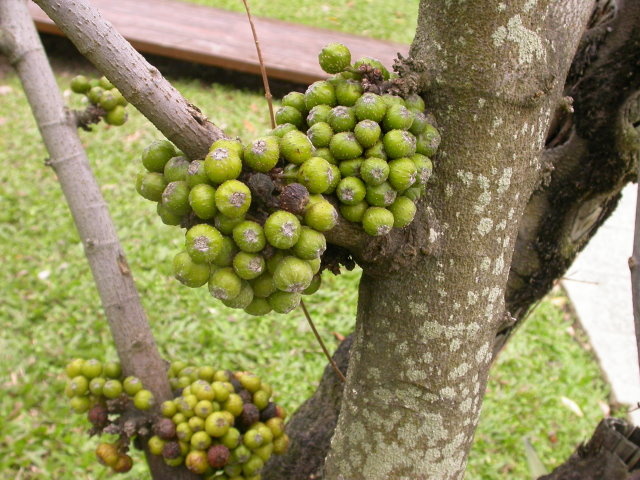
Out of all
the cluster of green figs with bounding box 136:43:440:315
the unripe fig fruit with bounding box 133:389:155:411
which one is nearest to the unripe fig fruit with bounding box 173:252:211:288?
the cluster of green figs with bounding box 136:43:440:315

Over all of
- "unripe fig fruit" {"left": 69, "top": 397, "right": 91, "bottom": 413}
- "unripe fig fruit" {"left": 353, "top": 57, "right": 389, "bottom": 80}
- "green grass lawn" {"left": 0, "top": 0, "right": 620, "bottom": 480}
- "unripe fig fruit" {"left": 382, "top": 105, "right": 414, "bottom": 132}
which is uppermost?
"unripe fig fruit" {"left": 353, "top": 57, "right": 389, "bottom": 80}

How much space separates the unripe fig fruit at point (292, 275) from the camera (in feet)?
4.01

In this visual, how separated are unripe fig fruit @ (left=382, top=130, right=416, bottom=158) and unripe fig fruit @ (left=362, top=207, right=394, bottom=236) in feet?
0.41

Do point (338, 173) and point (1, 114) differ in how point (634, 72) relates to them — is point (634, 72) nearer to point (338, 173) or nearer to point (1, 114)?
point (338, 173)

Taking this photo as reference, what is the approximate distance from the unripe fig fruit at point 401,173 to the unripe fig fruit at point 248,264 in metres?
0.33

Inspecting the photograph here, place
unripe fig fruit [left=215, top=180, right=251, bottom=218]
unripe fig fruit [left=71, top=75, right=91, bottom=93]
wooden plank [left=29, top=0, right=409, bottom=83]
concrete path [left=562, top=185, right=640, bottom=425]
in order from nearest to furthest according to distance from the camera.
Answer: unripe fig fruit [left=215, top=180, right=251, bottom=218]
unripe fig fruit [left=71, top=75, right=91, bottom=93]
concrete path [left=562, top=185, right=640, bottom=425]
wooden plank [left=29, top=0, right=409, bottom=83]

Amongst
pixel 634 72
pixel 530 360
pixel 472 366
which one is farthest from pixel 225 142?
pixel 530 360

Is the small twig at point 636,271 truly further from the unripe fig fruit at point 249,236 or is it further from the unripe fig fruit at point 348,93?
the unripe fig fruit at point 249,236

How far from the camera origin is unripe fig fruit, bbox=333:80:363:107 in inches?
55.3

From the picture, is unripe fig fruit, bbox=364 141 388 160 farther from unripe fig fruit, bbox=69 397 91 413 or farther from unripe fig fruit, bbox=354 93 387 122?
unripe fig fruit, bbox=69 397 91 413

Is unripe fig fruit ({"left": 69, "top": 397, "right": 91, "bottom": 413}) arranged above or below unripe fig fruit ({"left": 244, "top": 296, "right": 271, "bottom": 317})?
below

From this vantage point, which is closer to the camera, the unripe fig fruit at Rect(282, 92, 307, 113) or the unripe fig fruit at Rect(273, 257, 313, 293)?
the unripe fig fruit at Rect(273, 257, 313, 293)

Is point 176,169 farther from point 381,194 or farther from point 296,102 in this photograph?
point 381,194

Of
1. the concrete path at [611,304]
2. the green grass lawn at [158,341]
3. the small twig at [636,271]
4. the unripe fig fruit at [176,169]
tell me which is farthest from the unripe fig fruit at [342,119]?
Result: the concrete path at [611,304]
